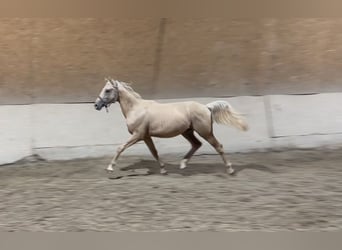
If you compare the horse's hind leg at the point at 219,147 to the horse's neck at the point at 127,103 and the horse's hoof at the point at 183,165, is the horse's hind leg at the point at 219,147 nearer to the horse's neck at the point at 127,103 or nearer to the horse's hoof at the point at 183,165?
the horse's hoof at the point at 183,165

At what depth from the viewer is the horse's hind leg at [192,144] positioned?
1.91 metres

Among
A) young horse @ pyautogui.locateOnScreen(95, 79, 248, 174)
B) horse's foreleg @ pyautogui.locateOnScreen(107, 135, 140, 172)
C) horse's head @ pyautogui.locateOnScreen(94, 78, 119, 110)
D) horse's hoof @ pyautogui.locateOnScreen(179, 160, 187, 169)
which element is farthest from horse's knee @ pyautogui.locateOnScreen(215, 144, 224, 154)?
horse's head @ pyautogui.locateOnScreen(94, 78, 119, 110)

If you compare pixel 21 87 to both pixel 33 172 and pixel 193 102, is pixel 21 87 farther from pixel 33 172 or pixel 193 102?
pixel 193 102

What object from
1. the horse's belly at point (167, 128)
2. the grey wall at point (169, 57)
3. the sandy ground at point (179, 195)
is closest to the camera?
the sandy ground at point (179, 195)

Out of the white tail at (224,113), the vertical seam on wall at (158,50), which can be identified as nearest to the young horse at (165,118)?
the white tail at (224,113)

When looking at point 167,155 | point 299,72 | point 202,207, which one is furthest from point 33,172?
point 299,72

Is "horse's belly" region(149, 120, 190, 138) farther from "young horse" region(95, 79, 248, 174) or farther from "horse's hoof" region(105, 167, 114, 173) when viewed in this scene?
"horse's hoof" region(105, 167, 114, 173)

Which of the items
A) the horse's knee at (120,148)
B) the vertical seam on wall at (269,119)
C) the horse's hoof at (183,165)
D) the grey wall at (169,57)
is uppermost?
Answer: the grey wall at (169,57)

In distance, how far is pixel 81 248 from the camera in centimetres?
173

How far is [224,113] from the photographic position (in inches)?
75.6

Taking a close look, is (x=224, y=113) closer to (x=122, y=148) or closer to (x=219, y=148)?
(x=219, y=148)

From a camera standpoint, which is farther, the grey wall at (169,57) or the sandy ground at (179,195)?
the grey wall at (169,57)

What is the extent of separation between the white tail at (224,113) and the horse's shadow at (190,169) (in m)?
0.15

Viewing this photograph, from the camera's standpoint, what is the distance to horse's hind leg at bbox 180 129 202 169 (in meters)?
1.91
